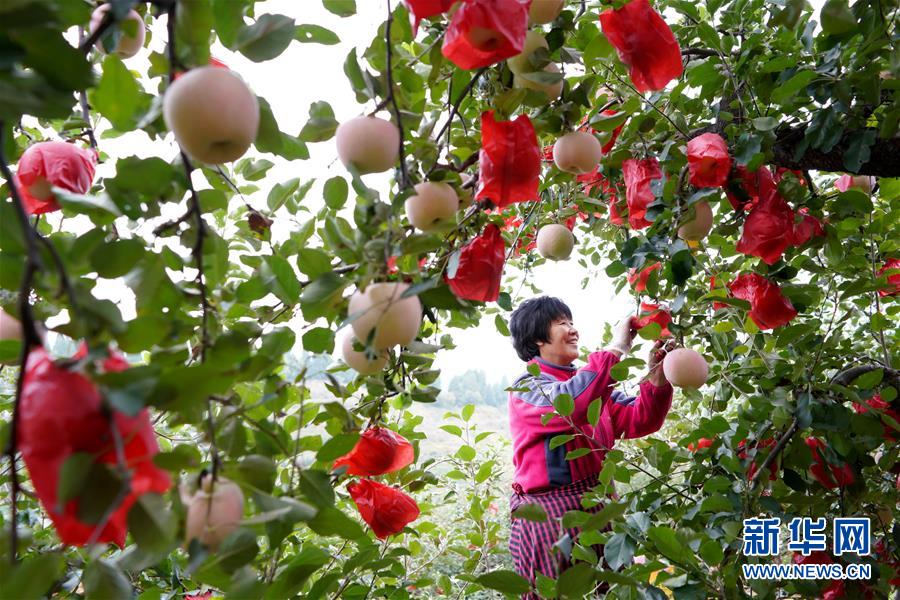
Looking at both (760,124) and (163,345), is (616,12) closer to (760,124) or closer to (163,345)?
(760,124)

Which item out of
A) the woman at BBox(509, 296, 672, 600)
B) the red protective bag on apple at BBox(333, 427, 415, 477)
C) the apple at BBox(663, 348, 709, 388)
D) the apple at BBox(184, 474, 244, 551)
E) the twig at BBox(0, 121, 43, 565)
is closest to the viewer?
the twig at BBox(0, 121, 43, 565)

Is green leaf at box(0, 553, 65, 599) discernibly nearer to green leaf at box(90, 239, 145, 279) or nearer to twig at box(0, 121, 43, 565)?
twig at box(0, 121, 43, 565)

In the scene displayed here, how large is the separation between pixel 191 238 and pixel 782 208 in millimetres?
834

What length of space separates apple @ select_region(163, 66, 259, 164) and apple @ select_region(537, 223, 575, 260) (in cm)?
82

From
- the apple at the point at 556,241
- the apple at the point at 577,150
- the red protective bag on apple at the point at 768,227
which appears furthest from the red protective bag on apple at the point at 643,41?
the apple at the point at 556,241

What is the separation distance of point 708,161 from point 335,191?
0.54m

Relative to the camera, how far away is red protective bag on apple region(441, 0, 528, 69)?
515 mm

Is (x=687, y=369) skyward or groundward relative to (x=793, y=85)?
groundward

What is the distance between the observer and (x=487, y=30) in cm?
53

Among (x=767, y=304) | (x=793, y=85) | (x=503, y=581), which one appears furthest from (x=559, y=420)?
(x=503, y=581)

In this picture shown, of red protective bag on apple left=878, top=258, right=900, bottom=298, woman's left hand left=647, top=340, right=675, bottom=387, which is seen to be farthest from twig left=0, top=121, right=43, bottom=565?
red protective bag on apple left=878, top=258, right=900, bottom=298

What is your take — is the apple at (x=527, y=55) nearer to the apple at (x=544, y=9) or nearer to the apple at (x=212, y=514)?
the apple at (x=544, y=9)

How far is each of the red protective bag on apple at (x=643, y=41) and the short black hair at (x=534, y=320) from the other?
1.18m

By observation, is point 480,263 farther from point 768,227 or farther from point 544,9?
point 768,227
